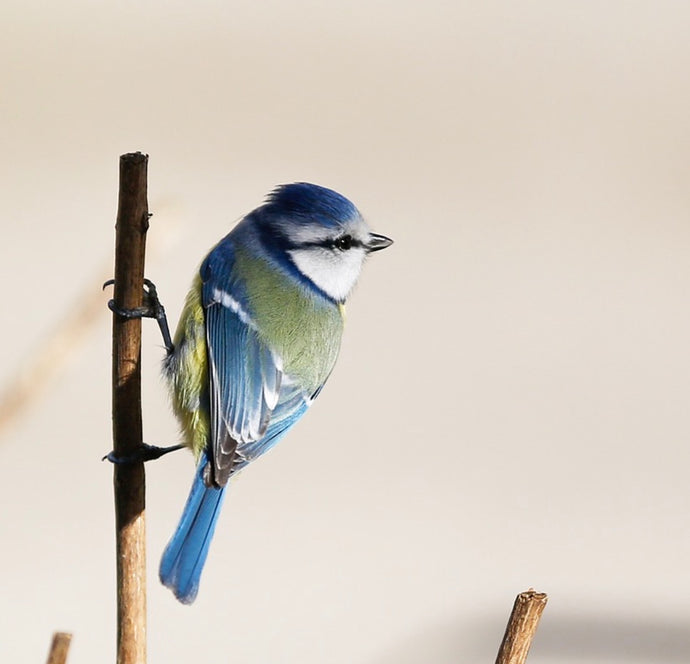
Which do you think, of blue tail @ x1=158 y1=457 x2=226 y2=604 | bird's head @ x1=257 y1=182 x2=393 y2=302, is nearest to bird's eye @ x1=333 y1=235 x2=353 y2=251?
bird's head @ x1=257 y1=182 x2=393 y2=302

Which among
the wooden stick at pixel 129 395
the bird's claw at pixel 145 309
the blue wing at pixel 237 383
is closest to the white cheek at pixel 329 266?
the blue wing at pixel 237 383

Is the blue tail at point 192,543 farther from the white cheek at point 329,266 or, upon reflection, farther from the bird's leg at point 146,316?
the white cheek at point 329,266

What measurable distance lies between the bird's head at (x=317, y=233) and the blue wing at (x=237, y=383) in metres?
0.08

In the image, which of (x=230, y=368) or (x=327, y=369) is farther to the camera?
(x=327, y=369)

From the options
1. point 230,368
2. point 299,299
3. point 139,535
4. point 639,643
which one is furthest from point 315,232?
point 639,643

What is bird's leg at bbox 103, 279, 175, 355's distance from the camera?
3.23ft

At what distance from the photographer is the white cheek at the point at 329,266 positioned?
5.10ft

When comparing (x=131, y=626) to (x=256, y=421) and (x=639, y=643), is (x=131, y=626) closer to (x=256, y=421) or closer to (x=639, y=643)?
(x=256, y=421)

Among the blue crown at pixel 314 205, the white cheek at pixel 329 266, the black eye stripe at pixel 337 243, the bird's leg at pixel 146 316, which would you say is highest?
the blue crown at pixel 314 205

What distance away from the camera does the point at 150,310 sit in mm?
1109

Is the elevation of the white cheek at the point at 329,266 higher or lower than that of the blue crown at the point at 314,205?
lower

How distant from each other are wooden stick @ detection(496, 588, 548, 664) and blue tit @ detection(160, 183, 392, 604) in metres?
0.53

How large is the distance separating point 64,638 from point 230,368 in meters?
0.68

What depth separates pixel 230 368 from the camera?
4.53ft
